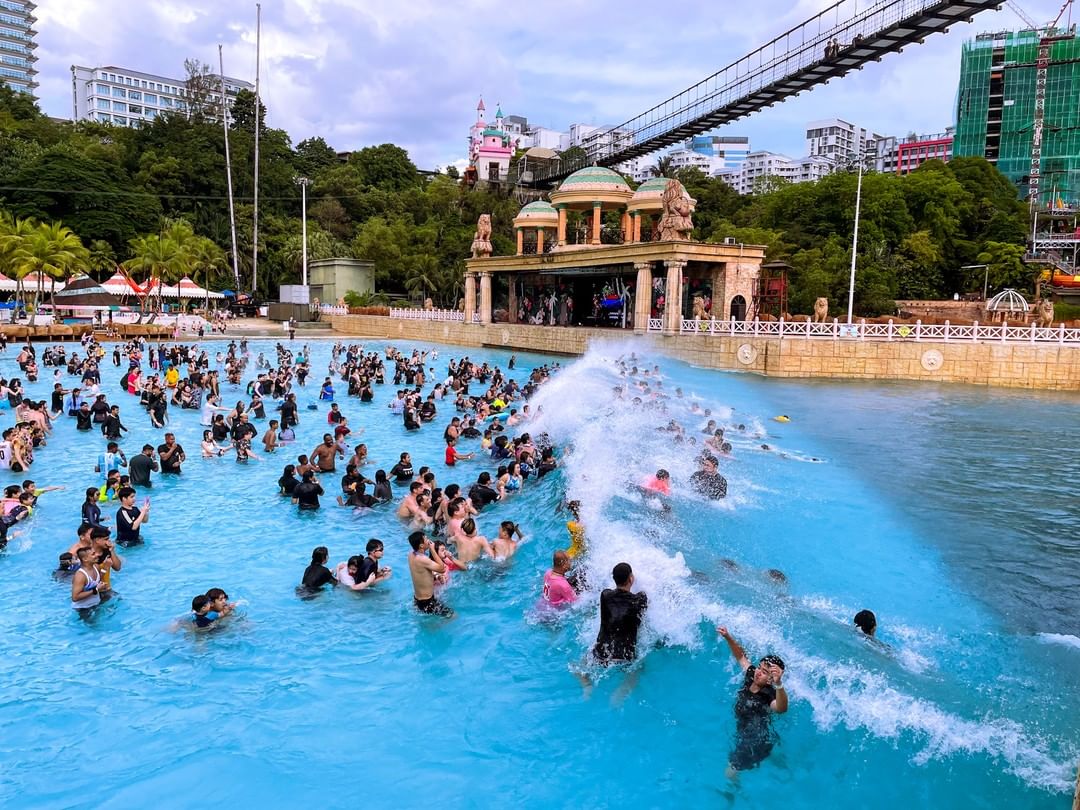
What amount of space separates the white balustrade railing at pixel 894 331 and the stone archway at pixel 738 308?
3.63 meters

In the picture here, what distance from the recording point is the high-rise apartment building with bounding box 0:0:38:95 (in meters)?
112

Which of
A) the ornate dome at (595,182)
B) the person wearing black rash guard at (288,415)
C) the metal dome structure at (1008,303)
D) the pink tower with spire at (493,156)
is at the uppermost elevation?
the pink tower with spire at (493,156)

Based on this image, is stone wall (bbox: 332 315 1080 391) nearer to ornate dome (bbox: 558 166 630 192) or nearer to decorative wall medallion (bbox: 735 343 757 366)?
decorative wall medallion (bbox: 735 343 757 366)

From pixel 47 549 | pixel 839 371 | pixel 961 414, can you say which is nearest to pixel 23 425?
pixel 47 549

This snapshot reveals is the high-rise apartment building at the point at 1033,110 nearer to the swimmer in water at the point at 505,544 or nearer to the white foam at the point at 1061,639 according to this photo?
A: the white foam at the point at 1061,639

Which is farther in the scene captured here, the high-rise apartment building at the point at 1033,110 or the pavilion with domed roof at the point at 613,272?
the high-rise apartment building at the point at 1033,110

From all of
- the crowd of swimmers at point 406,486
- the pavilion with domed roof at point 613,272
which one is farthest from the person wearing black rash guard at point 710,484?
the pavilion with domed roof at point 613,272

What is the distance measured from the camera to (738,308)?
116 ft

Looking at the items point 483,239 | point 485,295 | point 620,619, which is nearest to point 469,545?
point 620,619

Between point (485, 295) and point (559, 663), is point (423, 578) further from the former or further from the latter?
point (485, 295)

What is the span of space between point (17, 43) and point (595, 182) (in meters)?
117

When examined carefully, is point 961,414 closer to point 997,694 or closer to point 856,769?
point 997,694

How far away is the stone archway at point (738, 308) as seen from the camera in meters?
35.1

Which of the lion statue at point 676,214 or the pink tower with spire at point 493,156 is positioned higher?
the pink tower with spire at point 493,156
